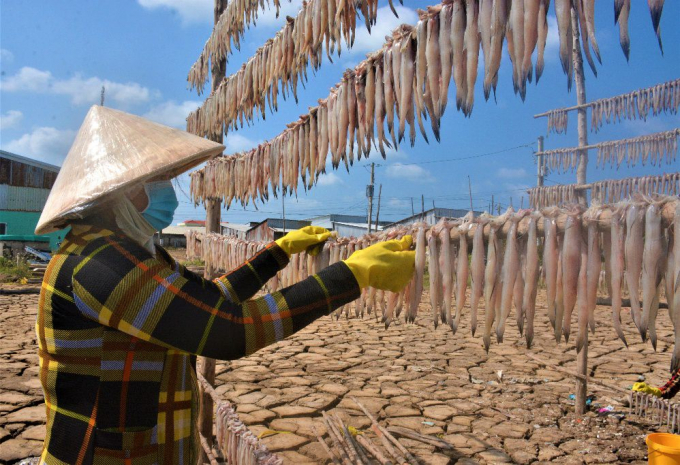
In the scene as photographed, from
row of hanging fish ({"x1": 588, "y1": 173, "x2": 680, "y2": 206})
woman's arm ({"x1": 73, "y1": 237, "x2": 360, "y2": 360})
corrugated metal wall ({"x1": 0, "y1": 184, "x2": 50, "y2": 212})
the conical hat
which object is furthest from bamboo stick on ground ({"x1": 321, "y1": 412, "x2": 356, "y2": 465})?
corrugated metal wall ({"x1": 0, "y1": 184, "x2": 50, "y2": 212})

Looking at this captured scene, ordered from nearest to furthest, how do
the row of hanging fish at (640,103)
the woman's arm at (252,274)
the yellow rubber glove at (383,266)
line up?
the yellow rubber glove at (383,266) < the woman's arm at (252,274) < the row of hanging fish at (640,103)

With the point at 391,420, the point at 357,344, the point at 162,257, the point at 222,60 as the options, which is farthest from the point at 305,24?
the point at 357,344

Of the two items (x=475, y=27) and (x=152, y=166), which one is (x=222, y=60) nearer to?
(x=152, y=166)

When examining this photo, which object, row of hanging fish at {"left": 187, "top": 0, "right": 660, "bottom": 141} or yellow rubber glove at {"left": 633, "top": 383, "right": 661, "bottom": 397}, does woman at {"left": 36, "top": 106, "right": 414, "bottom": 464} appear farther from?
yellow rubber glove at {"left": 633, "top": 383, "right": 661, "bottom": 397}

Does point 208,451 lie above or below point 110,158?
below

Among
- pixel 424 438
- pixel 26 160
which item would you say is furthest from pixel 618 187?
pixel 26 160

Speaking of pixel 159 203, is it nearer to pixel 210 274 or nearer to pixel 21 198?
pixel 210 274

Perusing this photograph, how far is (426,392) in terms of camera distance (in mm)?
5145

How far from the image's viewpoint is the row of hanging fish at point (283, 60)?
5.87 ft

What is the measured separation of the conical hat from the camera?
1.32m

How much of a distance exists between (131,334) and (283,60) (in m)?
1.58

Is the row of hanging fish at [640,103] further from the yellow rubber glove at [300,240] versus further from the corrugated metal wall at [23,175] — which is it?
the corrugated metal wall at [23,175]

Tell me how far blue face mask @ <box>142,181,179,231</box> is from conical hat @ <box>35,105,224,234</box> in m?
0.12

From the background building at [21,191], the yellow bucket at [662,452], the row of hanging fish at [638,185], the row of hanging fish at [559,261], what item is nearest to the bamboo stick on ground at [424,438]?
the yellow bucket at [662,452]
